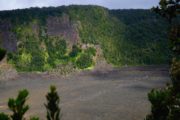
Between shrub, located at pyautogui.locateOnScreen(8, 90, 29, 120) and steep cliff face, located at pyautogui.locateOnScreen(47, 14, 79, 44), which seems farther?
steep cliff face, located at pyautogui.locateOnScreen(47, 14, 79, 44)

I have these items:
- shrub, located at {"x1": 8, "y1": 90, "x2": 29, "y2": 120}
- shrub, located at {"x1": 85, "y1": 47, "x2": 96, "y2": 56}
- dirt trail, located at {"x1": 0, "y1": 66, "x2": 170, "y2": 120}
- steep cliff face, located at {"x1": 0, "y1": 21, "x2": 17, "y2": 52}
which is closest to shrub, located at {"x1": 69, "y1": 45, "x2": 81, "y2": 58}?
shrub, located at {"x1": 85, "y1": 47, "x2": 96, "y2": 56}

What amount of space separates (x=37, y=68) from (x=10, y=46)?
13.1 meters

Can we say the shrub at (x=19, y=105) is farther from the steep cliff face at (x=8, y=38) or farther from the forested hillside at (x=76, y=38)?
the steep cliff face at (x=8, y=38)

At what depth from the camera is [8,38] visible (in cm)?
13212

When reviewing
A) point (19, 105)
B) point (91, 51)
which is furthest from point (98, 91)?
point (19, 105)

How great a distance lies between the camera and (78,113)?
6625 cm

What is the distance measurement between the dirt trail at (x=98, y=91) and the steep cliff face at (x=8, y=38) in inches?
579

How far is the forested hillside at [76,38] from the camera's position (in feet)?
432

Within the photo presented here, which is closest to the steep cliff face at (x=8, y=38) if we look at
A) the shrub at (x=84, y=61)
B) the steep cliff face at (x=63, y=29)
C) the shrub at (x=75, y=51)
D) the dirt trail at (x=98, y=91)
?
the steep cliff face at (x=63, y=29)

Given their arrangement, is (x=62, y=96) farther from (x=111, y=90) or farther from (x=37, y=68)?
(x=37, y=68)

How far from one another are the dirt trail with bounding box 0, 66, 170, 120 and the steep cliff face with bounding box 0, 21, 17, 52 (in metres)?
14.7

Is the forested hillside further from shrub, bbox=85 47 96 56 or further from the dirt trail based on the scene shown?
the dirt trail

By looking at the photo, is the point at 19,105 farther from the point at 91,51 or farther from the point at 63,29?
the point at 63,29

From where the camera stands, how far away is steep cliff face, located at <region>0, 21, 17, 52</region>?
13025cm
